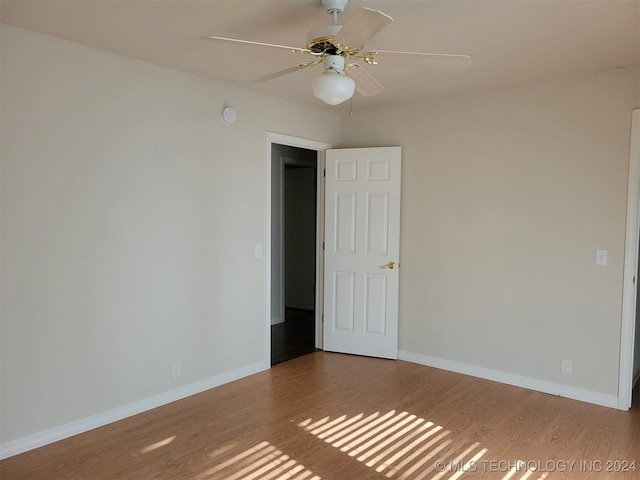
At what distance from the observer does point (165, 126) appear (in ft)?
11.1

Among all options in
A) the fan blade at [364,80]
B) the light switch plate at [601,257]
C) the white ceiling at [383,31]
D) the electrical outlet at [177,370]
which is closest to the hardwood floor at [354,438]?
the electrical outlet at [177,370]

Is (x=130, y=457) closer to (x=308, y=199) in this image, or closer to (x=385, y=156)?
(x=385, y=156)

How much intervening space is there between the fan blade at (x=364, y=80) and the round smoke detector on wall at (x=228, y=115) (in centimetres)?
144

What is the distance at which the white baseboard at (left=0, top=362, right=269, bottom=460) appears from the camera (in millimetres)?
2695

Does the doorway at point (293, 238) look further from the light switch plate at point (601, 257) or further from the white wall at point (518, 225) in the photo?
the light switch plate at point (601, 257)

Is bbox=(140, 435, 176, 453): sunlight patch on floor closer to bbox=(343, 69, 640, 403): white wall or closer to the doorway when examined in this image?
bbox=(343, 69, 640, 403): white wall

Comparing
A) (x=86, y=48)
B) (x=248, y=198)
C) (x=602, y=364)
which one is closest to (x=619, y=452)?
(x=602, y=364)

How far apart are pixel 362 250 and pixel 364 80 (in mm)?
2309

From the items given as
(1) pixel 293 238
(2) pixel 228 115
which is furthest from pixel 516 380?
(1) pixel 293 238

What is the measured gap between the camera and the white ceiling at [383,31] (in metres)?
2.32

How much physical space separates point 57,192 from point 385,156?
2.84 m

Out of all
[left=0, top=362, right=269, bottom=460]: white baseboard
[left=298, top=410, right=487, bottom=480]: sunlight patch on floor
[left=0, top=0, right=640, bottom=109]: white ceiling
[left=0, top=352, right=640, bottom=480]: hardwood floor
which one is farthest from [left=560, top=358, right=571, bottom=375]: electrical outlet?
[left=0, top=362, right=269, bottom=460]: white baseboard

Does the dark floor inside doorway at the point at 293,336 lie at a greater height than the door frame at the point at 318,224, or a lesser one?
lesser

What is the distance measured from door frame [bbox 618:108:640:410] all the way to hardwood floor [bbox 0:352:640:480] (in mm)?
244
